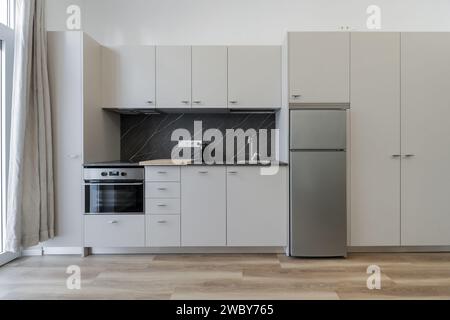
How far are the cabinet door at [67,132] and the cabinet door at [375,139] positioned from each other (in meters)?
2.49

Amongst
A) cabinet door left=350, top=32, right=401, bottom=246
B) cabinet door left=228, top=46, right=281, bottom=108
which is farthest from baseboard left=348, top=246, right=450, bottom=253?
cabinet door left=228, top=46, right=281, bottom=108

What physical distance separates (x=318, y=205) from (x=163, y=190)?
55.1 inches

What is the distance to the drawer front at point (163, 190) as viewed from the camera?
3.03m

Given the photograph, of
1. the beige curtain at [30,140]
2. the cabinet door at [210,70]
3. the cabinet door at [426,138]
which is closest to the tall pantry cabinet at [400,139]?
the cabinet door at [426,138]

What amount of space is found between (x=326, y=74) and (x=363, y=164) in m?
0.89

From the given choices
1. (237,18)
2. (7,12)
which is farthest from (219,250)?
(7,12)

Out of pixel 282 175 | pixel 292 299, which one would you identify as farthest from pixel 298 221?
pixel 292 299

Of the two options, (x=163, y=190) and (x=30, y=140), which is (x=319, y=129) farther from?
(x=30, y=140)

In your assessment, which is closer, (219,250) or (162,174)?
(162,174)

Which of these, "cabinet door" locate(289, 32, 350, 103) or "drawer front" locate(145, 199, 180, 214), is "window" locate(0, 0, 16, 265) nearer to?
"drawer front" locate(145, 199, 180, 214)

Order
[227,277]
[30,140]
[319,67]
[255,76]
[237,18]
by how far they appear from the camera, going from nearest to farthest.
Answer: [227,277], [30,140], [319,67], [255,76], [237,18]

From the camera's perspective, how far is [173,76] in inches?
130

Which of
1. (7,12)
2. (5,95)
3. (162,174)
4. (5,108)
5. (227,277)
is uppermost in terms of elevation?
(7,12)

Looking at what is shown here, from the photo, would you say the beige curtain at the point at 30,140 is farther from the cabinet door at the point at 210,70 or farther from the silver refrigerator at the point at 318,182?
the silver refrigerator at the point at 318,182
